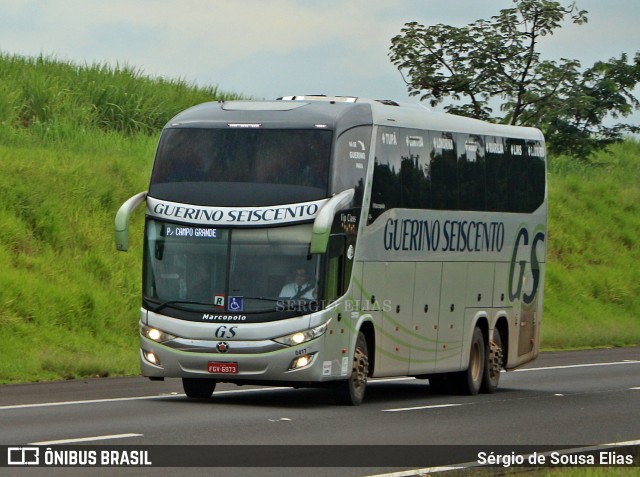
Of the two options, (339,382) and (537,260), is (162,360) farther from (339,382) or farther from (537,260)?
(537,260)

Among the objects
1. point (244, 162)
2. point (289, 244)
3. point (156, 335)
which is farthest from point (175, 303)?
point (244, 162)

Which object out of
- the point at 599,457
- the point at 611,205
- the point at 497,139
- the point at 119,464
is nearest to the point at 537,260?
the point at 497,139

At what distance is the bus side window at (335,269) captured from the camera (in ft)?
63.2

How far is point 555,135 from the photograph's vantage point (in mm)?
47875

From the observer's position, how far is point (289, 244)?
62.6ft

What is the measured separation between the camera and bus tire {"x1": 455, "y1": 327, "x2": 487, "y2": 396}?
79.7 feet

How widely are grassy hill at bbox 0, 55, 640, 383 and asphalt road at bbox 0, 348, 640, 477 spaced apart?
14.0 feet

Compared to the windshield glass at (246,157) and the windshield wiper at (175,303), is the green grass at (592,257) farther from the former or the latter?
the windshield wiper at (175,303)

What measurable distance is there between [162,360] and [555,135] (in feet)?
100.0

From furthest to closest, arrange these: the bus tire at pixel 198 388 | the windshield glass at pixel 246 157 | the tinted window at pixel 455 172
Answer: the tinted window at pixel 455 172
the bus tire at pixel 198 388
the windshield glass at pixel 246 157

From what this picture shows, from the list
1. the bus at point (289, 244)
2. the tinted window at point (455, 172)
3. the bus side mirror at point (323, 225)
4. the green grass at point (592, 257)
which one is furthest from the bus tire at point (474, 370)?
the green grass at point (592, 257)

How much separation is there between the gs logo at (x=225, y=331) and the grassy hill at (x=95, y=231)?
6276mm

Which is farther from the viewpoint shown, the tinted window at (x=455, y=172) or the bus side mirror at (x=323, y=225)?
the tinted window at (x=455, y=172)

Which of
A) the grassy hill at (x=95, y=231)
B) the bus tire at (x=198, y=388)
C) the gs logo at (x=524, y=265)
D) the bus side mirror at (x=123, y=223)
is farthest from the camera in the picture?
the grassy hill at (x=95, y=231)
